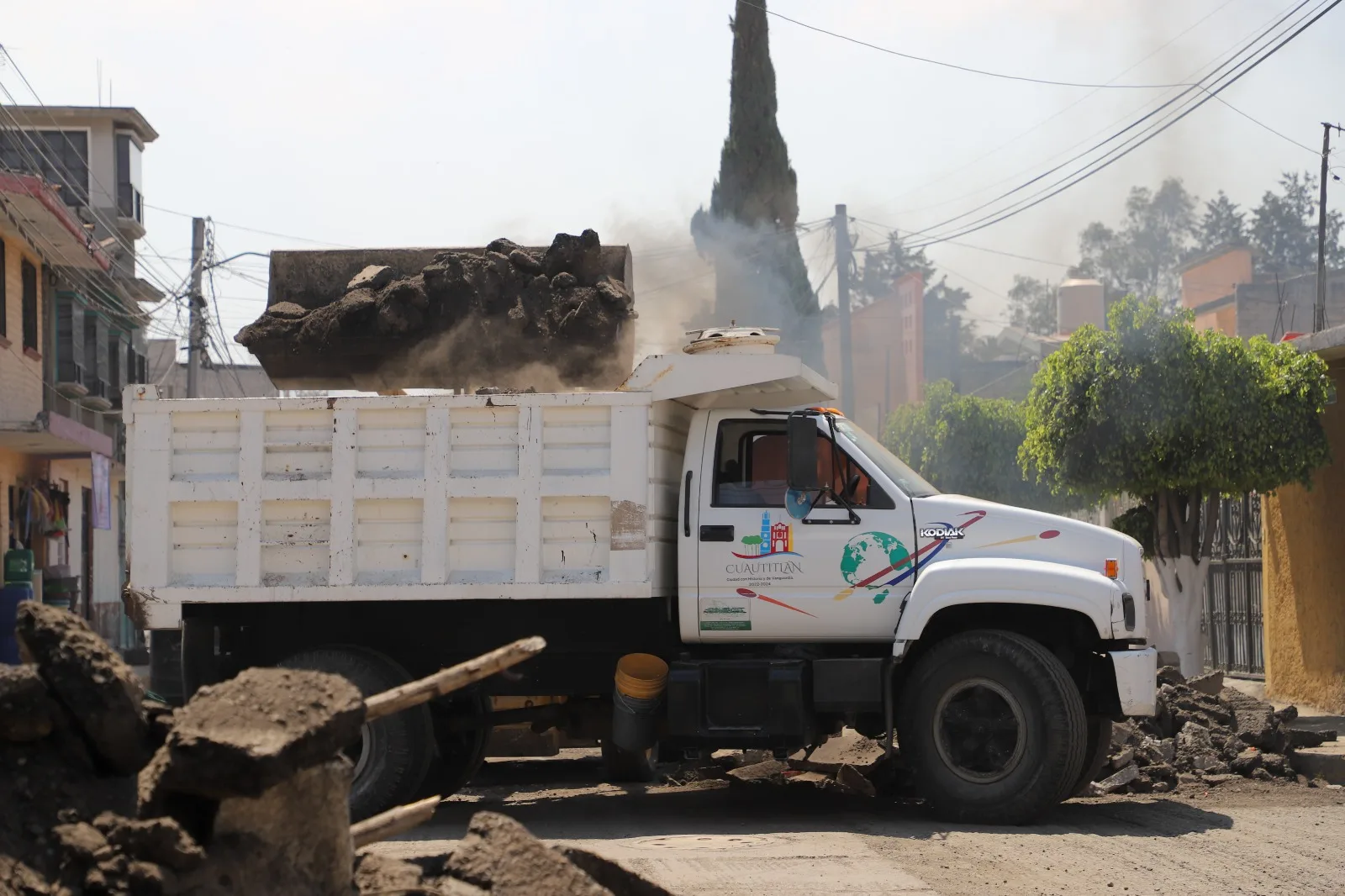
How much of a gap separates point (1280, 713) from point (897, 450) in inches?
1042

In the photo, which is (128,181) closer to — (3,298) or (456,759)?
(3,298)

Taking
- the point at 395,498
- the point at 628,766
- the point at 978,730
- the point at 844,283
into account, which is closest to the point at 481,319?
the point at 395,498

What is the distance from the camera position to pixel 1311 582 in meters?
15.2

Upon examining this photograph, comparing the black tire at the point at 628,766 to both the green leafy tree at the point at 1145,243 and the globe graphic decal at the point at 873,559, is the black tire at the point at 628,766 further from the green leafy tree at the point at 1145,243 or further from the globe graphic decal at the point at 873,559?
the green leafy tree at the point at 1145,243

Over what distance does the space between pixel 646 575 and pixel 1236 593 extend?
13368 millimetres

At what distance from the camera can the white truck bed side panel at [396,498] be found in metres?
9.09

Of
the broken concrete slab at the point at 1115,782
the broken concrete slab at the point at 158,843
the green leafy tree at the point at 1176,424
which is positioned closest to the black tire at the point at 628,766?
the broken concrete slab at the point at 1115,782

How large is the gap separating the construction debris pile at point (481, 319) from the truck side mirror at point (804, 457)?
5.44 ft

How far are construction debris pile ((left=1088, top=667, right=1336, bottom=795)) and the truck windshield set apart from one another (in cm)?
243

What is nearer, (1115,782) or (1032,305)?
(1115,782)

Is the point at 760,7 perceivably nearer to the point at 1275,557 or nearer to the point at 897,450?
the point at 897,450

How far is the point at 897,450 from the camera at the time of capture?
124 ft

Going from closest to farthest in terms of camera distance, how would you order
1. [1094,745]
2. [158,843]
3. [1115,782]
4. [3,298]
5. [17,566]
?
[158,843]
[1094,745]
[1115,782]
[17,566]
[3,298]

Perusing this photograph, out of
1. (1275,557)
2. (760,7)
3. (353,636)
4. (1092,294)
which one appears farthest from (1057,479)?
(1092,294)
